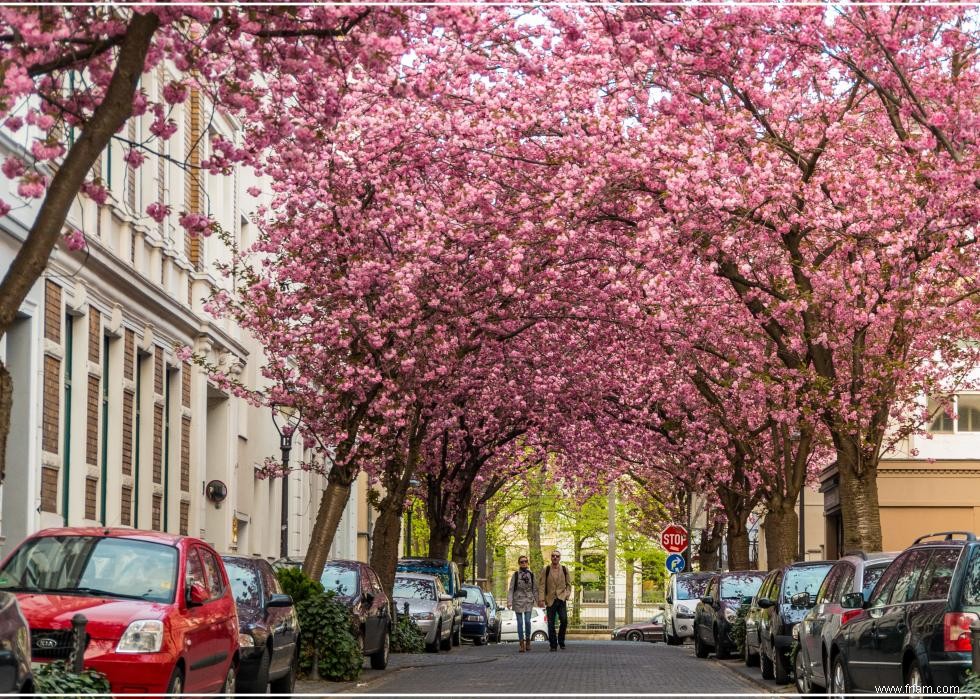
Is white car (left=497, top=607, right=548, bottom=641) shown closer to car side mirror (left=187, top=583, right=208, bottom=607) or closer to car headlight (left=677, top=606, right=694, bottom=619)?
car headlight (left=677, top=606, right=694, bottom=619)

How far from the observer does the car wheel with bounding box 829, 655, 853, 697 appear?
14164mm

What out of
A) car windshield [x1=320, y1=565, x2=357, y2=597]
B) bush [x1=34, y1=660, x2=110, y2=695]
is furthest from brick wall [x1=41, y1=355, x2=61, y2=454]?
bush [x1=34, y1=660, x2=110, y2=695]

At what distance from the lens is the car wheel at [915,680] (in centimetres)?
1152

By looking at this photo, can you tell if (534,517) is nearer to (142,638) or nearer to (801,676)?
(801,676)

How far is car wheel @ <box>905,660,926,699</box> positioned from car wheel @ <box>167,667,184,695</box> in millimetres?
5133

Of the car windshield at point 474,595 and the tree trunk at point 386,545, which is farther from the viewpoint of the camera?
the car windshield at point 474,595

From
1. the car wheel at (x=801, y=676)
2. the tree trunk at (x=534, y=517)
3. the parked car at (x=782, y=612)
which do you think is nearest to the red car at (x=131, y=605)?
the car wheel at (x=801, y=676)

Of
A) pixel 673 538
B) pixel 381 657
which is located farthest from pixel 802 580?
pixel 673 538

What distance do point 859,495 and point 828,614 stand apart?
798 centimetres

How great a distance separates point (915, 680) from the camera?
462 inches

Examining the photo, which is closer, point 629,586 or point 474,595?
point 474,595

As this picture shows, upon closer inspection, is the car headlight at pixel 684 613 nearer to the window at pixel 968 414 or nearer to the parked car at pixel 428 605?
the parked car at pixel 428 605

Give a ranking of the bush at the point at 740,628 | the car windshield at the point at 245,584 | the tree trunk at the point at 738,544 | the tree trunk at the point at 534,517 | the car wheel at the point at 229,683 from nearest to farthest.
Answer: the car wheel at the point at 229,683, the car windshield at the point at 245,584, the bush at the point at 740,628, the tree trunk at the point at 738,544, the tree trunk at the point at 534,517

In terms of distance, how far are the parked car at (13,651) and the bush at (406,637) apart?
71.1ft
